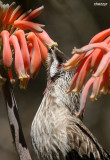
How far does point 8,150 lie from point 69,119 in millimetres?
1887

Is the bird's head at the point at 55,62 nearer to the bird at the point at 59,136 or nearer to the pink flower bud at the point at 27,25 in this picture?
the bird at the point at 59,136

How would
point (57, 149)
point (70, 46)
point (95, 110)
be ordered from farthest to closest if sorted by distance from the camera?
point (95, 110), point (70, 46), point (57, 149)

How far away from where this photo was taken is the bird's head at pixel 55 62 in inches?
70.8

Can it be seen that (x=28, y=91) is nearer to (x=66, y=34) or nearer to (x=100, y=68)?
(x=66, y=34)

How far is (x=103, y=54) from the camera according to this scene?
1.04m

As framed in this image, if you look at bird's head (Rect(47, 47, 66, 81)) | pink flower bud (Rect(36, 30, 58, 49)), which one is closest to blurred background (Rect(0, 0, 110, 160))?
bird's head (Rect(47, 47, 66, 81))

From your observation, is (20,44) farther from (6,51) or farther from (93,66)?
(93,66)

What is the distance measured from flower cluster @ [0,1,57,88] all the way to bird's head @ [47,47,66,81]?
1.56 ft

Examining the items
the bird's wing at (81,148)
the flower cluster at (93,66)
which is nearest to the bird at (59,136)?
the bird's wing at (81,148)

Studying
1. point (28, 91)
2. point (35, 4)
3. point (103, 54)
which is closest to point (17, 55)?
point (103, 54)

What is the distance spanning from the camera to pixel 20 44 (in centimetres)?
125

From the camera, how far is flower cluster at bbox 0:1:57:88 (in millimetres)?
1162

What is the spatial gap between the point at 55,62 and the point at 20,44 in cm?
62

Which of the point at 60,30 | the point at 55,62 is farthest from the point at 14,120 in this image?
the point at 60,30
